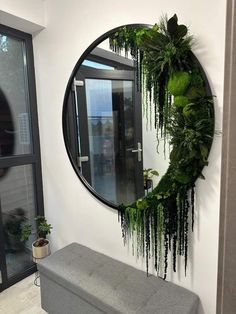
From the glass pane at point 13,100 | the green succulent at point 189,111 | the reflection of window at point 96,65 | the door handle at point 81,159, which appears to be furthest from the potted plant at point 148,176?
the glass pane at point 13,100

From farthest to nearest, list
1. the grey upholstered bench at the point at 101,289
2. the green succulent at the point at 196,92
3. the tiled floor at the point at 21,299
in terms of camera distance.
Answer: the tiled floor at the point at 21,299 < the grey upholstered bench at the point at 101,289 < the green succulent at the point at 196,92

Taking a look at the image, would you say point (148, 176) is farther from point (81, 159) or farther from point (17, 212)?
point (17, 212)

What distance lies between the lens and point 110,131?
1.63 metres

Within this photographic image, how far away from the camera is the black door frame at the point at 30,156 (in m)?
1.89

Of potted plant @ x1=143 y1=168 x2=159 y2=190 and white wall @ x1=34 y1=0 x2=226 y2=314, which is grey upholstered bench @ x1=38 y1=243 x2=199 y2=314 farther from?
potted plant @ x1=143 y1=168 x2=159 y2=190

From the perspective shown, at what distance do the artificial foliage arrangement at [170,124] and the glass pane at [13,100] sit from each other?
0.93 metres

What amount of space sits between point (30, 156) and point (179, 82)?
1.43 meters

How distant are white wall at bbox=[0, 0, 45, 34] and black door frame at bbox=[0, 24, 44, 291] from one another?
0.07m

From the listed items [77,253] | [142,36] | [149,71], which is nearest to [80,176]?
[77,253]

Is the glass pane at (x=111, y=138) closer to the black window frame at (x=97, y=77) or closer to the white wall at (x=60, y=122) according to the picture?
the black window frame at (x=97, y=77)

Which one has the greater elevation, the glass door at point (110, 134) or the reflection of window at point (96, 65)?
the reflection of window at point (96, 65)

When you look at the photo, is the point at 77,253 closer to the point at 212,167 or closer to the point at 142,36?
the point at 212,167

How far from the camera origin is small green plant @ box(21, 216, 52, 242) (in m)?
1.95

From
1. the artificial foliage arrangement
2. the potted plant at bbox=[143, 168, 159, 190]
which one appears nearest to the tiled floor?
the artificial foliage arrangement
